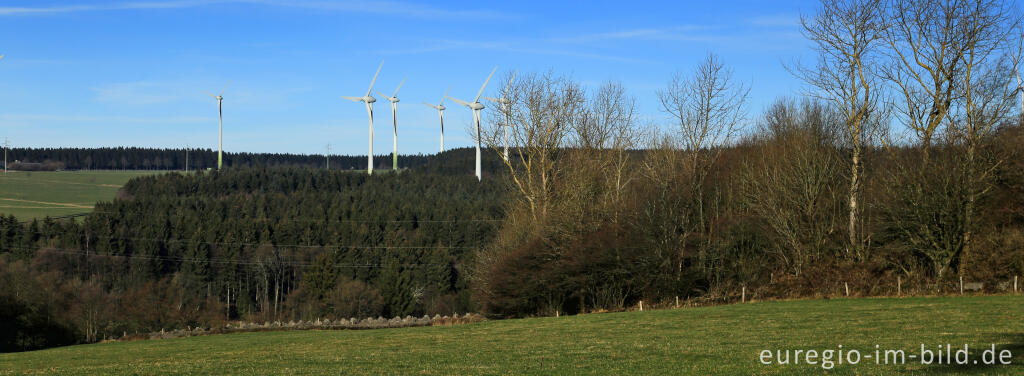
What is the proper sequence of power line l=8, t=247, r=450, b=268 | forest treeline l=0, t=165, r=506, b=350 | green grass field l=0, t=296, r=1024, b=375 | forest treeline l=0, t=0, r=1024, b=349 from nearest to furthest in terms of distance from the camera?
green grass field l=0, t=296, r=1024, b=375 → forest treeline l=0, t=0, r=1024, b=349 → forest treeline l=0, t=165, r=506, b=350 → power line l=8, t=247, r=450, b=268

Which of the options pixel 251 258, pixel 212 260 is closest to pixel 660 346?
pixel 251 258

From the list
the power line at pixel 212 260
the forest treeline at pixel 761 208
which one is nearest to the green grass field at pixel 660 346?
the forest treeline at pixel 761 208

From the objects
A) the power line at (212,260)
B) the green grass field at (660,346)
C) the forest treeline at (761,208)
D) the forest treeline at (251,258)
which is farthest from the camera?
the power line at (212,260)

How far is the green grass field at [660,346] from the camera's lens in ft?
55.8

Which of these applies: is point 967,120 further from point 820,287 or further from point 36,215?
point 36,215

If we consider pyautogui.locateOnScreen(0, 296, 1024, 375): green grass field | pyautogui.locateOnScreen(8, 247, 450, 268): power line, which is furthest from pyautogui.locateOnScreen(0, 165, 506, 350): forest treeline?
pyautogui.locateOnScreen(0, 296, 1024, 375): green grass field

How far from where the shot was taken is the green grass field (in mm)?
17000

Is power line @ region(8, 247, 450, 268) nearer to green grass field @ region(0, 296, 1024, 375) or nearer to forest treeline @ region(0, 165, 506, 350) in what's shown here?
forest treeline @ region(0, 165, 506, 350)

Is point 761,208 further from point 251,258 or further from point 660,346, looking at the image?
point 251,258

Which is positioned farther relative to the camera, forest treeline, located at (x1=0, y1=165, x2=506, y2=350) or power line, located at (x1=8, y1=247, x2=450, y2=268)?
power line, located at (x1=8, y1=247, x2=450, y2=268)

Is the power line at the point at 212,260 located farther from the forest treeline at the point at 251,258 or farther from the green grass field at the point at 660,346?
the green grass field at the point at 660,346

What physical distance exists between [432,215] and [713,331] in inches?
5043

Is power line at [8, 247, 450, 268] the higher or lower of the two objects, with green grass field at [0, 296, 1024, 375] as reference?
lower

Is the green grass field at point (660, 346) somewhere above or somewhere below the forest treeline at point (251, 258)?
above
